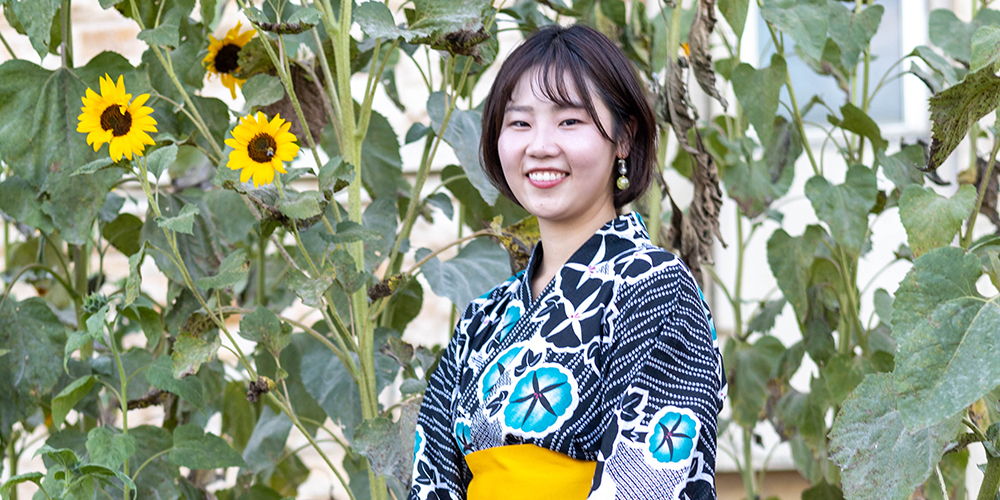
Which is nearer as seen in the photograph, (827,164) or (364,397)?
(364,397)

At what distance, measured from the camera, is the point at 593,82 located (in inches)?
27.0

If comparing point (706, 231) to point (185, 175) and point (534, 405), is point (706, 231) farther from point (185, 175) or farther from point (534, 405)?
point (185, 175)

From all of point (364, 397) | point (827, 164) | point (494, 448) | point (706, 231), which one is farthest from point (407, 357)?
point (827, 164)

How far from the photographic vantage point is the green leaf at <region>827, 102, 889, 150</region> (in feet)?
3.53

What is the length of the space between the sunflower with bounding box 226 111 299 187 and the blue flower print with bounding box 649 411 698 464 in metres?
0.41

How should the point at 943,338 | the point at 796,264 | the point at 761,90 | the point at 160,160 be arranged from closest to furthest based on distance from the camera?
the point at 943,338, the point at 160,160, the point at 761,90, the point at 796,264

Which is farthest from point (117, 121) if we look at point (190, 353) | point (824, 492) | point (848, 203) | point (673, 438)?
point (824, 492)

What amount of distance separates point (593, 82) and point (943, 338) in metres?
0.30

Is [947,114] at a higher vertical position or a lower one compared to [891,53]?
lower

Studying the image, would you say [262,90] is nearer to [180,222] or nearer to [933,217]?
[180,222]

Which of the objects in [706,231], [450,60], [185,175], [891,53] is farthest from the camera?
[891,53]

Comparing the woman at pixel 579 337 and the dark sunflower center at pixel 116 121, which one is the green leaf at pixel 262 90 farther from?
the woman at pixel 579 337

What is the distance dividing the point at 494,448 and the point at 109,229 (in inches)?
27.0

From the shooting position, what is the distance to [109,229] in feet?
3.70
